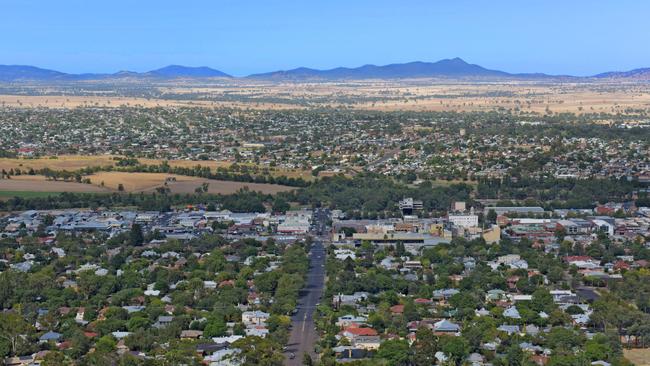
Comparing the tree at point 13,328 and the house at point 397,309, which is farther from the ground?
the tree at point 13,328

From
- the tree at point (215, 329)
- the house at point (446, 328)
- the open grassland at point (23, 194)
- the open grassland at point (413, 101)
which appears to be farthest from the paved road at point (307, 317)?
the open grassland at point (413, 101)

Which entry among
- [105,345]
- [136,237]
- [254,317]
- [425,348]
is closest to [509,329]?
[425,348]

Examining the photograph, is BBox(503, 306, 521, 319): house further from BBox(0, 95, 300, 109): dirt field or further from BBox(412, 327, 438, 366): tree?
BBox(0, 95, 300, 109): dirt field

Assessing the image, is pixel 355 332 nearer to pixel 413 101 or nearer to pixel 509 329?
pixel 509 329

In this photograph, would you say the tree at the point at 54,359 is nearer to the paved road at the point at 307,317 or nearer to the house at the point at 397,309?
the paved road at the point at 307,317

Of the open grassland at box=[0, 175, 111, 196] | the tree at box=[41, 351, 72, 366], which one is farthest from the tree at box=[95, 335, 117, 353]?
the open grassland at box=[0, 175, 111, 196]

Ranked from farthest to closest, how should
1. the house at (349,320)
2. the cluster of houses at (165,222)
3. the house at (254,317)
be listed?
the cluster of houses at (165,222)
the house at (254,317)
the house at (349,320)

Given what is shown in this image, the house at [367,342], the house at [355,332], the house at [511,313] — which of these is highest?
the house at [355,332]
